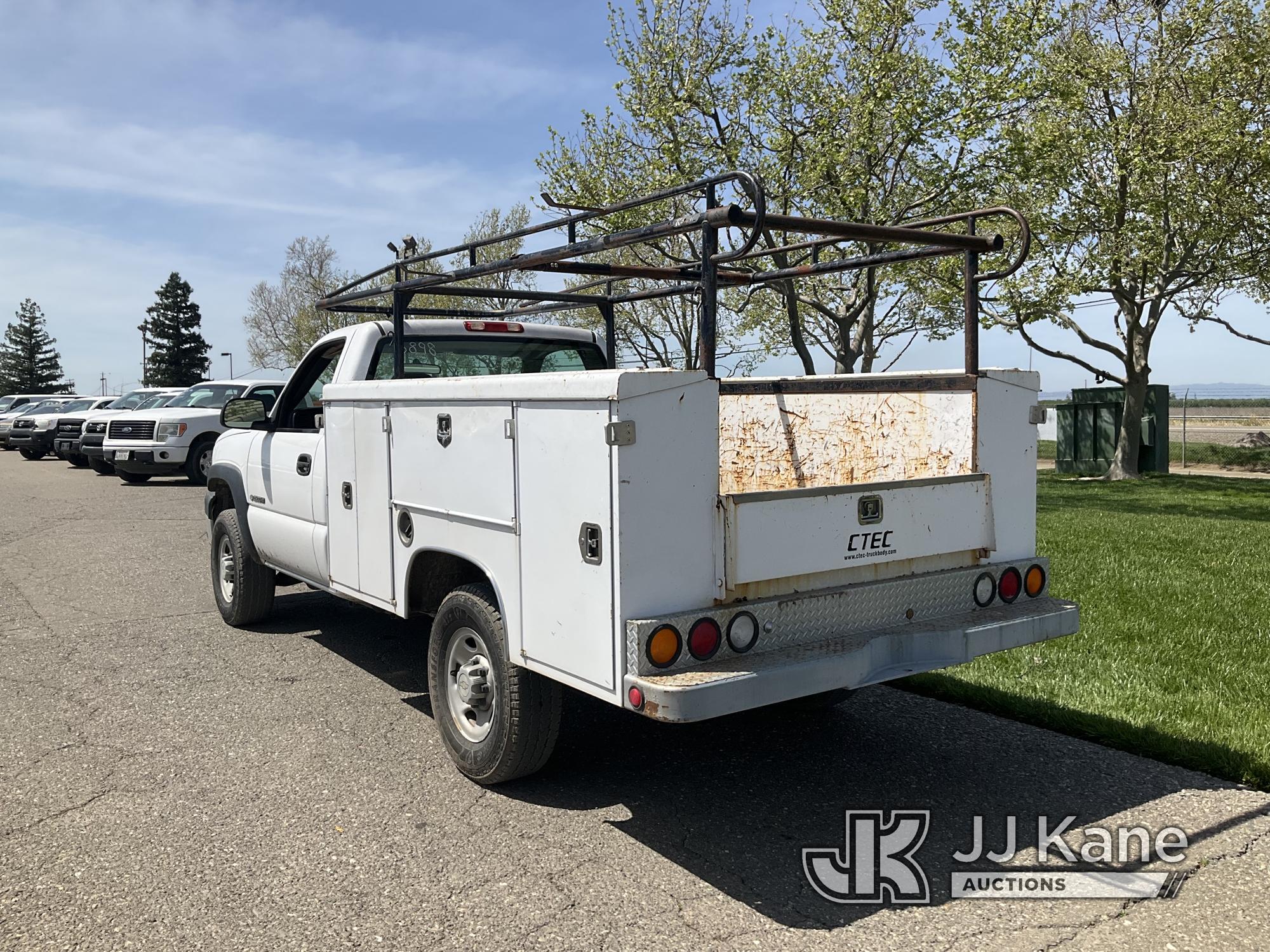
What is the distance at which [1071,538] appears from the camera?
11672 mm

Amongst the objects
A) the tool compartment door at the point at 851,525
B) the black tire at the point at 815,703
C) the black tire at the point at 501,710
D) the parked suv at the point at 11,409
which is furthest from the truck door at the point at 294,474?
the parked suv at the point at 11,409

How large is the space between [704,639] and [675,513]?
0.46 meters

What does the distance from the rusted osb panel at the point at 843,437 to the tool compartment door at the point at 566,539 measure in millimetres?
1069

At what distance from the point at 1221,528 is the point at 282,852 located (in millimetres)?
12172

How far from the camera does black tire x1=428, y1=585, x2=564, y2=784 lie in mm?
4348

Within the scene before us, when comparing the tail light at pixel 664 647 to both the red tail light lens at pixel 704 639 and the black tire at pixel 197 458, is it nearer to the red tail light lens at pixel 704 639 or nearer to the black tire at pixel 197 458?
the red tail light lens at pixel 704 639

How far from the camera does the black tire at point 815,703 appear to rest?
5.50m

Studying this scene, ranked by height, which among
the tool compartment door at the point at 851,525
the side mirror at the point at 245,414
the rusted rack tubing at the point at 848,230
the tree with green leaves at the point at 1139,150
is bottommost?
the tool compartment door at the point at 851,525

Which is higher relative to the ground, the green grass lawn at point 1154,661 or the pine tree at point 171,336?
the pine tree at point 171,336

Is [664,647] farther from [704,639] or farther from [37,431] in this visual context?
[37,431]

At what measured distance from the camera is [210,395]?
22.2m

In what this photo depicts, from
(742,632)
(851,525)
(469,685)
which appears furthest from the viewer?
(469,685)

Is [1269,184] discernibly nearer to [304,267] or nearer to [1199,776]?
[1199,776]

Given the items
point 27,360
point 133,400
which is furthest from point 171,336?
point 133,400
